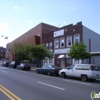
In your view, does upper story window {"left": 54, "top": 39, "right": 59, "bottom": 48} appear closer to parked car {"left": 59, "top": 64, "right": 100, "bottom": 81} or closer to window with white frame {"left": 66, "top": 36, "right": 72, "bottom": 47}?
window with white frame {"left": 66, "top": 36, "right": 72, "bottom": 47}

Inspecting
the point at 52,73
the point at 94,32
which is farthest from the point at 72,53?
the point at 94,32

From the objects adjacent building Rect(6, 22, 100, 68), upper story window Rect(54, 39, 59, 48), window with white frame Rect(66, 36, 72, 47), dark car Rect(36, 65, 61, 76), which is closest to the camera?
dark car Rect(36, 65, 61, 76)

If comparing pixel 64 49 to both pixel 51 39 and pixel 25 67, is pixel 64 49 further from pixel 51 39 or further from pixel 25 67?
pixel 25 67

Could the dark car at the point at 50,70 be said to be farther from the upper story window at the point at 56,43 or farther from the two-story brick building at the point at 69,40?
the upper story window at the point at 56,43

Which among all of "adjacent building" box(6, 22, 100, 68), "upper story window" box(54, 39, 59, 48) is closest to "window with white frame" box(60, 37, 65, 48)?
"adjacent building" box(6, 22, 100, 68)

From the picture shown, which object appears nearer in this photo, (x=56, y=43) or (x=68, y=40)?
(x=68, y=40)

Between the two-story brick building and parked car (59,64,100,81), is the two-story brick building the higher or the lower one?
the higher one

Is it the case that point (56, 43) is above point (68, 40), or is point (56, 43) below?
below

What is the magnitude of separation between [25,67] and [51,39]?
29.7 feet

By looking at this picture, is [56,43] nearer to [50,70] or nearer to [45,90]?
[50,70]

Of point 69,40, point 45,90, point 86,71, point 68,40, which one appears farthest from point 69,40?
point 45,90

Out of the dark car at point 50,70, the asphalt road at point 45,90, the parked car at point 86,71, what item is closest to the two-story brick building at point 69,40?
the dark car at point 50,70

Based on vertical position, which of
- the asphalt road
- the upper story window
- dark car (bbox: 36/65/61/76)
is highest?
the upper story window

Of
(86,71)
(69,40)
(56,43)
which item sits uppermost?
(69,40)
